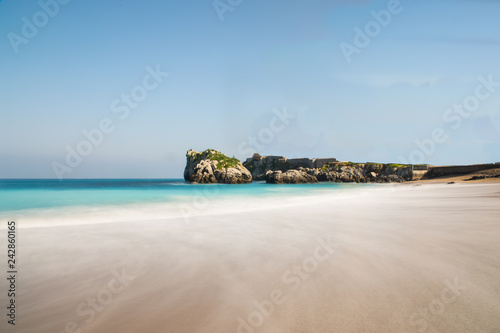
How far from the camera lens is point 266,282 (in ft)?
11.3

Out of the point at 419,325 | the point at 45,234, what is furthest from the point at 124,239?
the point at 419,325

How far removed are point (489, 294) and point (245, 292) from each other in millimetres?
2696

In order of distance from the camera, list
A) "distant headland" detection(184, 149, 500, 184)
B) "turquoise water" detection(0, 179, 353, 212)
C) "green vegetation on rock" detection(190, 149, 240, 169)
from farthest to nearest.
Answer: "green vegetation on rock" detection(190, 149, 240, 169)
"distant headland" detection(184, 149, 500, 184)
"turquoise water" detection(0, 179, 353, 212)

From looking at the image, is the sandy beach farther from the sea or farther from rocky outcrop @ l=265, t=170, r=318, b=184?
rocky outcrop @ l=265, t=170, r=318, b=184

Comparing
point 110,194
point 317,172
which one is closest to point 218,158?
point 317,172

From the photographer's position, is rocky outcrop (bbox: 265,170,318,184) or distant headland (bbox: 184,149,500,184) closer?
distant headland (bbox: 184,149,500,184)

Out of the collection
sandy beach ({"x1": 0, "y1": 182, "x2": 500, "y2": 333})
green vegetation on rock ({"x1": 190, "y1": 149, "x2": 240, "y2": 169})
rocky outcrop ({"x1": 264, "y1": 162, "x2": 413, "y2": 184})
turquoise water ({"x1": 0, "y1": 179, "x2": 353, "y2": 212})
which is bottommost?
turquoise water ({"x1": 0, "y1": 179, "x2": 353, "y2": 212})

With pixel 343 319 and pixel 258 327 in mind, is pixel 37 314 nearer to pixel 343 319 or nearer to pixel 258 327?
pixel 258 327

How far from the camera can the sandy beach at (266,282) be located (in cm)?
246

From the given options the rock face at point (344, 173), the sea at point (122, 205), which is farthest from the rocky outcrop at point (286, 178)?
the sea at point (122, 205)

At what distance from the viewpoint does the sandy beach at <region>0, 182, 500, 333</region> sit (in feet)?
8.09

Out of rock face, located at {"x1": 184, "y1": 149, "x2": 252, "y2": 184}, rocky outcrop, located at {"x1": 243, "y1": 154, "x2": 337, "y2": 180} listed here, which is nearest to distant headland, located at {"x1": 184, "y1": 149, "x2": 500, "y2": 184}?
rock face, located at {"x1": 184, "y1": 149, "x2": 252, "y2": 184}

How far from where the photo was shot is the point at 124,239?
612 centimetres

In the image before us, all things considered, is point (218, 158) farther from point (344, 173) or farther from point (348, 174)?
point (348, 174)
